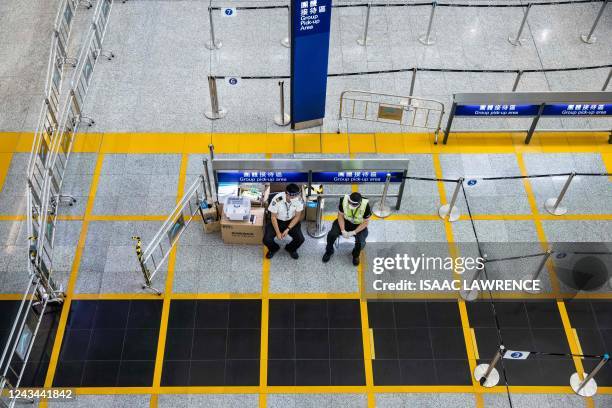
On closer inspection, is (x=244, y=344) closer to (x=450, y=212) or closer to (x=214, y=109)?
(x=450, y=212)

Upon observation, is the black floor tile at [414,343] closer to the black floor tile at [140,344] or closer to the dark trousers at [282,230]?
the dark trousers at [282,230]

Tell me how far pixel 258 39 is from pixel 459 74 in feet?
15.8

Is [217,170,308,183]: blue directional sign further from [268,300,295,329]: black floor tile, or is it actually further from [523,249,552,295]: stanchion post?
[523,249,552,295]: stanchion post

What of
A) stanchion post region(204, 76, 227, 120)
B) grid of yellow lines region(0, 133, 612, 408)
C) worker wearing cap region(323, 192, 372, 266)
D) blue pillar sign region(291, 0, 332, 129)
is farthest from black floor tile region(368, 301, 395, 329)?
stanchion post region(204, 76, 227, 120)

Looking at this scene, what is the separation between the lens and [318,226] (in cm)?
1175

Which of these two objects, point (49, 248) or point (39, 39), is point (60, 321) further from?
point (39, 39)

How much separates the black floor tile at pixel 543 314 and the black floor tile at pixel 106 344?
678cm

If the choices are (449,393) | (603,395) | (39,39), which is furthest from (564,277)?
(39,39)

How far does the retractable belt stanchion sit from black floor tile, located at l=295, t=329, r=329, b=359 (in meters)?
1.95

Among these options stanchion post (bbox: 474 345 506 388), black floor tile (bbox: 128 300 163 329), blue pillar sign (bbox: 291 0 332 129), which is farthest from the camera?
blue pillar sign (bbox: 291 0 332 129)

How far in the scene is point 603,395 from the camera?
9805mm

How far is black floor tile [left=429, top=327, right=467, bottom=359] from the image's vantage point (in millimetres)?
A: 10320

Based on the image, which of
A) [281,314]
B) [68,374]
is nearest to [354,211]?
[281,314]

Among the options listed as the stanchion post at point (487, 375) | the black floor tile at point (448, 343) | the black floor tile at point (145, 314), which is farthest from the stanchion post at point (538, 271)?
the black floor tile at point (145, 314)
